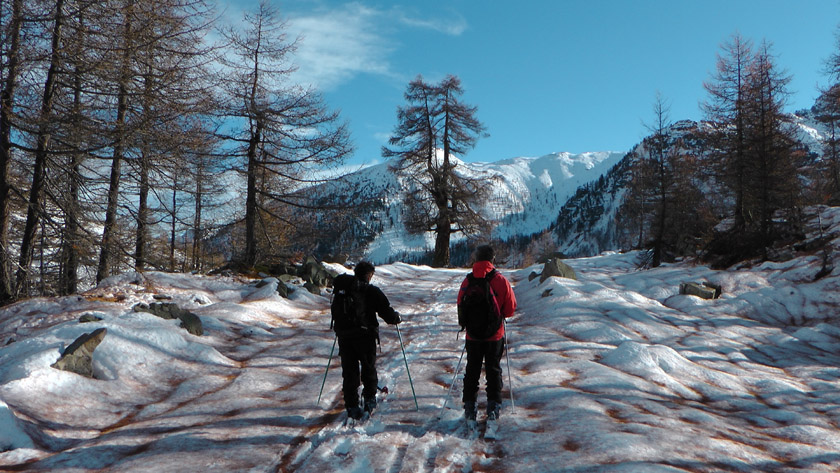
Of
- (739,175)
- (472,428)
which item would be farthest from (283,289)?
(739,175)

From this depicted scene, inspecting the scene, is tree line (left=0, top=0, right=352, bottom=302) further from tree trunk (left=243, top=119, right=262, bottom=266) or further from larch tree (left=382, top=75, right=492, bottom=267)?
→ larch tree (left=382, top=75, right=492, bottom=267)

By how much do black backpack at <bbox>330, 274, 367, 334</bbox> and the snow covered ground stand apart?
3.63ft

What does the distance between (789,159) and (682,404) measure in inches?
701

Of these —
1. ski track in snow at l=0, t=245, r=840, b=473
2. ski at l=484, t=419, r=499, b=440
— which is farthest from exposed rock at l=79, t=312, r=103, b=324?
ski at l=484, t=419, r=499, b=440

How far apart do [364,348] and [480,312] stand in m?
1.45

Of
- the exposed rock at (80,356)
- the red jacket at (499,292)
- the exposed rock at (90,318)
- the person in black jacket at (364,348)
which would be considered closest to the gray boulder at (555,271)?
the red jacket at (499,292)

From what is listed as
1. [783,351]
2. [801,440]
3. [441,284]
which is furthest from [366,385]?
[441,284]

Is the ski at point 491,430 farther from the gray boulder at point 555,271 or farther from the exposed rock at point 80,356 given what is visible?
the gray boulder at point 555,271

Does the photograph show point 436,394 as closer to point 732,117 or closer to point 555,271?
point 555,271

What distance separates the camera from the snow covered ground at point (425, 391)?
4.54m

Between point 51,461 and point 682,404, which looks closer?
point 51,461

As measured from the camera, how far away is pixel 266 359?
823 centimetres

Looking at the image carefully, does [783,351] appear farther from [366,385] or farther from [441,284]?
[441,284]

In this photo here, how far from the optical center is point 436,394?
6.43 m
